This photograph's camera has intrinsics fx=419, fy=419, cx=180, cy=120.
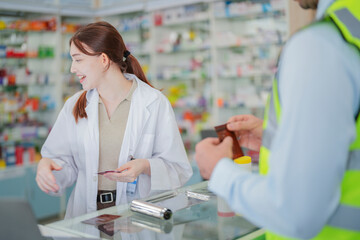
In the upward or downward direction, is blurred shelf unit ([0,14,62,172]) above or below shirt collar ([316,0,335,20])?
below

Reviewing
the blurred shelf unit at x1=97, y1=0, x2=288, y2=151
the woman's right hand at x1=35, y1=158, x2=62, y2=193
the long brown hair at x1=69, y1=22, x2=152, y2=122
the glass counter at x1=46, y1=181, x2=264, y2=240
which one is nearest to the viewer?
the glass counter at x1=46, y1=181, x2=264, y2=240

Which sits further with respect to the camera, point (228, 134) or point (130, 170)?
point (130, 170)

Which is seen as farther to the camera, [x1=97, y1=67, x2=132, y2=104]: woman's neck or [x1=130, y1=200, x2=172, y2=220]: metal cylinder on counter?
[x1=97, y1=67, x2=132, y2=104]: woman's neck

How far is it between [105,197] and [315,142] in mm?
1632

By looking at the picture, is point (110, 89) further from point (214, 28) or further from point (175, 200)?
point (214, 28)

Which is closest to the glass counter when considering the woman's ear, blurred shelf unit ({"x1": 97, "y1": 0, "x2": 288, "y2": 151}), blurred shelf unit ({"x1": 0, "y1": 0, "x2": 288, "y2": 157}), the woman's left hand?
the woman's left hand

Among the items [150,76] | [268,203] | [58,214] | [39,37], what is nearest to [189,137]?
[150,76]

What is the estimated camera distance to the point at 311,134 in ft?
2.73

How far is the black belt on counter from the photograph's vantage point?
2.27 meters

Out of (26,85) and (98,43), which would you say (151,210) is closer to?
(98,43)

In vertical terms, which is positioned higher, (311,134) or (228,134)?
(311,134)

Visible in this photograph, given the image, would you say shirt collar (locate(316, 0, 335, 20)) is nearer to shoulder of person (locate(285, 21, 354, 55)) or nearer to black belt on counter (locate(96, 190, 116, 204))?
shoulder of person (locate(285, 21, 354, 55))

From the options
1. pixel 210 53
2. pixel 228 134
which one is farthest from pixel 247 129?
pixel 210 53

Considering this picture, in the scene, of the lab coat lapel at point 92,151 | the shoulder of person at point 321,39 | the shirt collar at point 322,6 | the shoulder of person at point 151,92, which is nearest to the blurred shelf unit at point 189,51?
the shoulder of person at point 151,92
